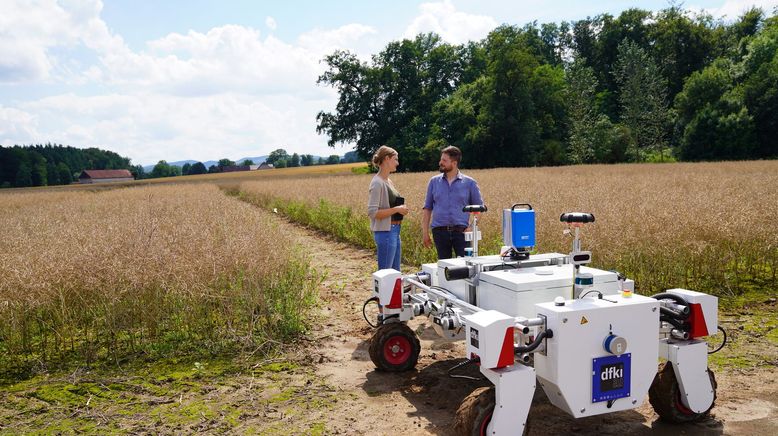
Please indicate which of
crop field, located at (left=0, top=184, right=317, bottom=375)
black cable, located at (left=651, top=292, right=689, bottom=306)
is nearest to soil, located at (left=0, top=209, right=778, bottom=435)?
crop field, located at (left=0, top=184, right=317, bottom=375)

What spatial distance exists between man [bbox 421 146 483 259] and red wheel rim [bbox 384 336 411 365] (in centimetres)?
169

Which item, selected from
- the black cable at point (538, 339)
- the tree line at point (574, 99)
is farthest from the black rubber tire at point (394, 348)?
the tree line at point (574, 99)

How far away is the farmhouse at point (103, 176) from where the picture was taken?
109 m

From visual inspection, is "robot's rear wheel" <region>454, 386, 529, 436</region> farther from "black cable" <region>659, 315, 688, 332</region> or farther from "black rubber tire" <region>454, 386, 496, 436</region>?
"black cable" <region>659, 315, 688, 332</region>

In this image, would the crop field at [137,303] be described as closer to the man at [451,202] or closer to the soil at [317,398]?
the soil at [317,398]

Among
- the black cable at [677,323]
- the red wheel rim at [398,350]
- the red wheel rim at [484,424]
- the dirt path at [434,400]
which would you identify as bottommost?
the dirt path at [434,400]

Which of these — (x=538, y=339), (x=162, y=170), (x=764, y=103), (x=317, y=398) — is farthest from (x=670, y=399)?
(x=162, y=170)

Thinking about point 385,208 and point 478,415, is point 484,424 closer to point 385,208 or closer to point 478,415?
point 478,415

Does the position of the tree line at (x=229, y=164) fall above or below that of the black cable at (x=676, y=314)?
above

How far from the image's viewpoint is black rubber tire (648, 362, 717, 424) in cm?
383

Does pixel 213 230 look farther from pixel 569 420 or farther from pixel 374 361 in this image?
pixel 569 420

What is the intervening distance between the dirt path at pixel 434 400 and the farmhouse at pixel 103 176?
114579 millimetres

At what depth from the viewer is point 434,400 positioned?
4.52m

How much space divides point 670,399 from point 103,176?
4947 inches
